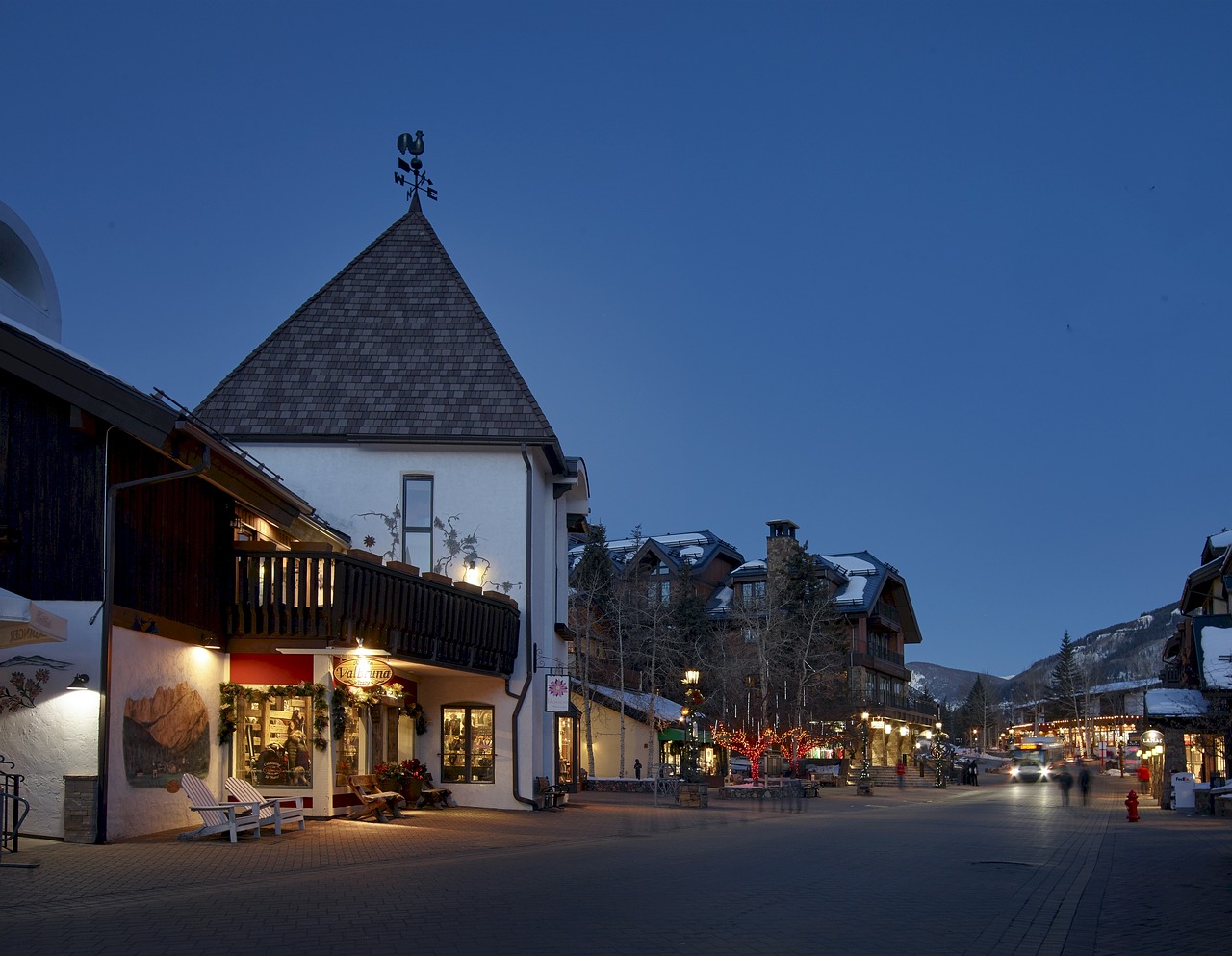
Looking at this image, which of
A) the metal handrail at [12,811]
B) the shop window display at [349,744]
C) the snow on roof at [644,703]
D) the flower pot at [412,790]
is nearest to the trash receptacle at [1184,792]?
the snow on roof at [644,703]

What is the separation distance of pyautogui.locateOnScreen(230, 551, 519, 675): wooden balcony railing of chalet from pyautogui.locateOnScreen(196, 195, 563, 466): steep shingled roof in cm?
469

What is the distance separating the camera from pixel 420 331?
101ft

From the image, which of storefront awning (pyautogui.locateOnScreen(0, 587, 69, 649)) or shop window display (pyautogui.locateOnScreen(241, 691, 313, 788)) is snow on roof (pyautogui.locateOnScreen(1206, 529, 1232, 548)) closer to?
shop window display (pyautogui.locateOnScreen(241, 691, 313, 788))

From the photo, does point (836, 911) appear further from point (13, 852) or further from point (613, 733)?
point (613, 733)

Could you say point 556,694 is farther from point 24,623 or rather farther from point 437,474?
point 24,623

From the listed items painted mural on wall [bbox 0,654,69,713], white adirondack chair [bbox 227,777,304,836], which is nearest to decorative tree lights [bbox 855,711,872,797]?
white adirondack chair [bbox 227,777,304,836]

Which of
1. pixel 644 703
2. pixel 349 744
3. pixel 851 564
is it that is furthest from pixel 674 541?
pixel 349 744

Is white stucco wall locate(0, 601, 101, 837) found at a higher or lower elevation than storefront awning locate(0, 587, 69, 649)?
lower

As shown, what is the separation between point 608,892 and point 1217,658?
75.2 feet

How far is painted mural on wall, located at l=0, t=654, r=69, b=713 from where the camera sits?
17.2 meters

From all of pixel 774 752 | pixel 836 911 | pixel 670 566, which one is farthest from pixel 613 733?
pixel 836 911

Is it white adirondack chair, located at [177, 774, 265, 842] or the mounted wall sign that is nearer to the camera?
white adirondack chair, located at [177, 774, 265, 842]

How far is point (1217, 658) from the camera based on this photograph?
31.6m

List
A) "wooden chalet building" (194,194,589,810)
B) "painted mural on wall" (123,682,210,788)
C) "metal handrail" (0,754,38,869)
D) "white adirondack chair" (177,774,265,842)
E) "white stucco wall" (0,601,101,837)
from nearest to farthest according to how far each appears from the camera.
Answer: "metal handrail" (0,754,38,869), "white stucco wall" (0,601,101,837), "white adirondack chair" (177,774,265,842), "painted mural on wall" (123,682,210,788), "wooden chalet building" (194,194,589,810)
